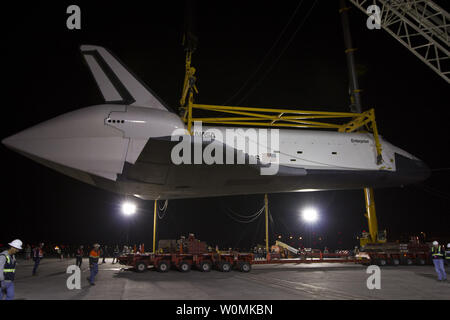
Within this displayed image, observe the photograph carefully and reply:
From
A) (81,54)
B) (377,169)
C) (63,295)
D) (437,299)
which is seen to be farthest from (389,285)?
(81,54)

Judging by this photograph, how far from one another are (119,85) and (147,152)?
124 inches

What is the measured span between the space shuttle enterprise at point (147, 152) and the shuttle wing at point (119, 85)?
36mm

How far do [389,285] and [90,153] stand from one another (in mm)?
11249

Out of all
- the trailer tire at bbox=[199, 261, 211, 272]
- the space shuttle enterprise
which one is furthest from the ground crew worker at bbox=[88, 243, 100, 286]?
the trailer tire at bbox=[199, 261, 211, 272]

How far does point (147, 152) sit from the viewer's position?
1041 centimetres

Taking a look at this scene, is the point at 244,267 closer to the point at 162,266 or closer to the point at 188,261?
the point at 188,261

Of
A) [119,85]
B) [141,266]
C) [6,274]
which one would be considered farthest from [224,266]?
[6,274]

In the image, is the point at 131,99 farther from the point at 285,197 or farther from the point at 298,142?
the point at 285,197

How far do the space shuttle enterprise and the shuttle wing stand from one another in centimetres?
4

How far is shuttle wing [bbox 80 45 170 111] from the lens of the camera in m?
11.5

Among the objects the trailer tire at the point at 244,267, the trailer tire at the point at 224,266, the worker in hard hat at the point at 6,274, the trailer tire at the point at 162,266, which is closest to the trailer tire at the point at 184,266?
the trailer tire at the point at 162,266

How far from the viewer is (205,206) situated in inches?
2446

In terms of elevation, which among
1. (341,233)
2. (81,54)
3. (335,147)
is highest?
(81,54)

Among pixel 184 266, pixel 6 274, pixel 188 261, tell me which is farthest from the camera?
pixel 188 261
